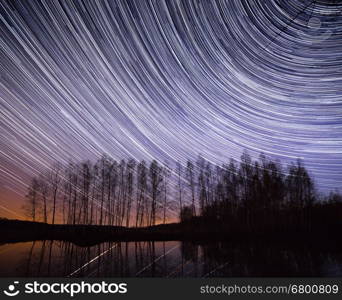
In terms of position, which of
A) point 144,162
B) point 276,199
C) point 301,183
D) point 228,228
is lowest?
point 228,228

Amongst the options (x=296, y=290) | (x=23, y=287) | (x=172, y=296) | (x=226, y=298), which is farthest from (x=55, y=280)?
(x=296, y=290)

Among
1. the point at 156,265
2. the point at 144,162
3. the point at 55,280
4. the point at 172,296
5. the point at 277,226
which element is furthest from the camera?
the point at 144,162

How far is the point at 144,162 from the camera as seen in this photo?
843 inches

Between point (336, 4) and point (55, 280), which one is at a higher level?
point (336, 4)

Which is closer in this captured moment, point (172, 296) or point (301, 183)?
point (172, 296)

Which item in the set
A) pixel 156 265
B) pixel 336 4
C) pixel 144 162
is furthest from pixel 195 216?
pixel 336 4

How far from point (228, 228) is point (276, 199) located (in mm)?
4754

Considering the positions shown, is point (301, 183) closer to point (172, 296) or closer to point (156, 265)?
point (156, 265)

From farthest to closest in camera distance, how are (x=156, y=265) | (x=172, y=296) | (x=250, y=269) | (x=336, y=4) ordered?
(x=156, y=265) → (x=250, y=269) → (x=172, y=296) → (x=336, y=4)

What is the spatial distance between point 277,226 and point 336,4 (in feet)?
58.0

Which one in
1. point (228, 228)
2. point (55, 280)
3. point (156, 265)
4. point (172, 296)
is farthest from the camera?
point (228, 228)

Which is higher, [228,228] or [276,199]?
[276,199]

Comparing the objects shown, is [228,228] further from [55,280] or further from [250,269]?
[55,280]

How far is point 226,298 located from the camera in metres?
4.25
